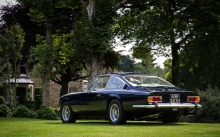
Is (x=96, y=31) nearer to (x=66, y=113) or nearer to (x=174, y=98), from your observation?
(x=66, y=113)

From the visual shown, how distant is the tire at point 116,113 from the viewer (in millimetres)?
15453

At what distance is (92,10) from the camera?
87.5 ft

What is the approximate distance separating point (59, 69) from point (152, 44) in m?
7.79

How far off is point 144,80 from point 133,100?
4.12 feet

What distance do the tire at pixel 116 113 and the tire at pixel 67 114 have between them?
94.0 inches

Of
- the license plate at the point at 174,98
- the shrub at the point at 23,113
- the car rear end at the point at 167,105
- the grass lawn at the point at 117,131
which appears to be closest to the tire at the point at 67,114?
the car rear end at the point at 167,105

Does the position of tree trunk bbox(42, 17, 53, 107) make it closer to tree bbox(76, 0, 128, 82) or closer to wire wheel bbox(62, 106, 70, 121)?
tree bbox(76, 0, 128, 82)

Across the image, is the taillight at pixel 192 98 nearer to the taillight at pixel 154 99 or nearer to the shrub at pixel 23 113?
the taillight at pixel 154 99

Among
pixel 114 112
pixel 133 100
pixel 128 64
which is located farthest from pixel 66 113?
pixel 128 64

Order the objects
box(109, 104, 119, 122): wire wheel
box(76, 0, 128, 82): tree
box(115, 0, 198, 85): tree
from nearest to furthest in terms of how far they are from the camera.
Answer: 1. box(109, 104, 119, 122): wire wheel
2. box(76, 0, 128, 82): tree
3. box(115, 0, 198, 85): tree

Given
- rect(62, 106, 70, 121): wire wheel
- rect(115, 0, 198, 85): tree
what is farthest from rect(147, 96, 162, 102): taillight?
rect(115, 0, 198, 85): tree

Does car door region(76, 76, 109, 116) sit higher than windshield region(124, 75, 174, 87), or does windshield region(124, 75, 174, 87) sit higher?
windshield region(124, 75, 174, 87)

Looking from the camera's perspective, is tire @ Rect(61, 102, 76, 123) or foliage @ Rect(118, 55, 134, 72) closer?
tire @ Rect(61, 102, 76, 123)

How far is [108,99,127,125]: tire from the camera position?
1545 cm
